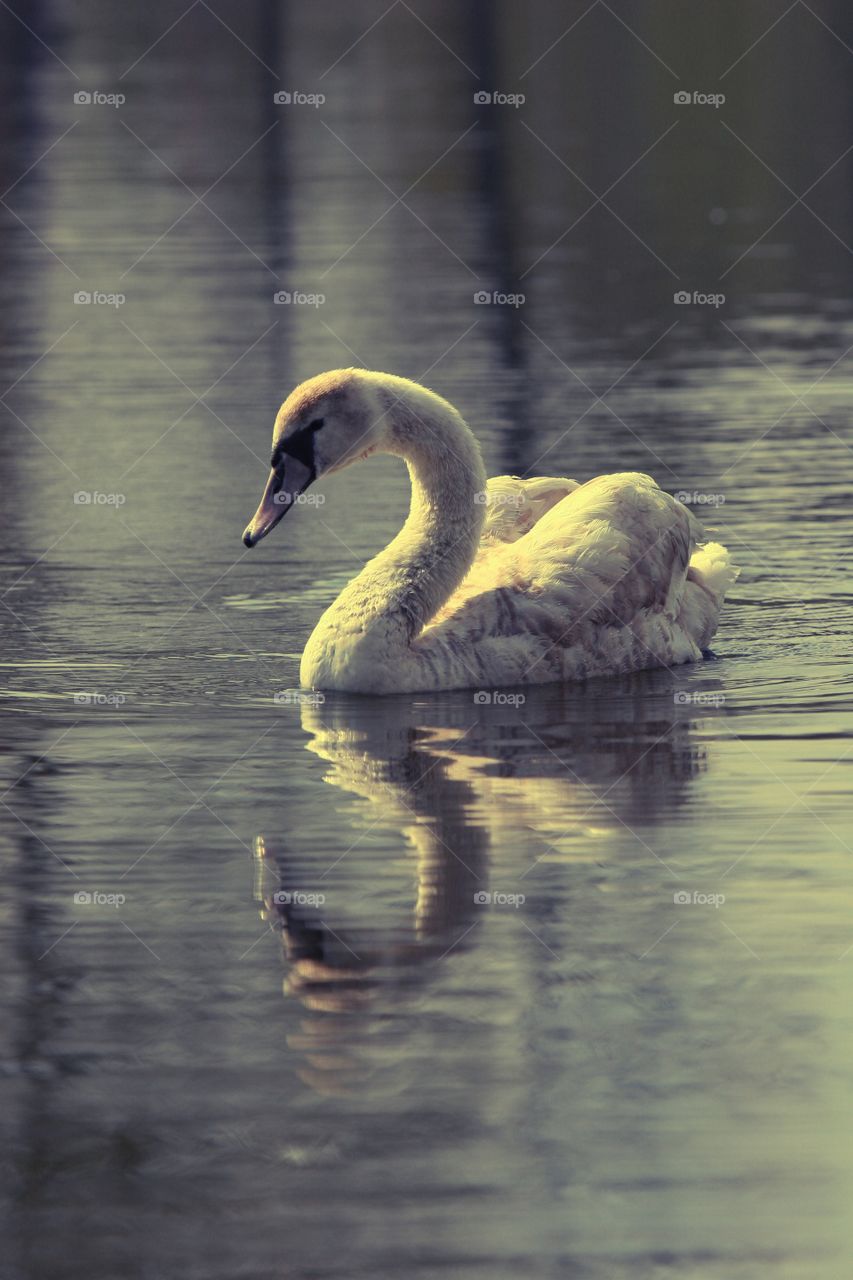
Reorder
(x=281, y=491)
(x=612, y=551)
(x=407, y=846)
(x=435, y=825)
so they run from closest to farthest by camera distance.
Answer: (x=407, y=846) → (x=435, y=825) → (x=281, y=491) → (x=612, y=551)

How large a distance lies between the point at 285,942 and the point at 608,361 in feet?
50.3

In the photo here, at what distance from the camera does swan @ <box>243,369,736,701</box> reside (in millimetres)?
12961

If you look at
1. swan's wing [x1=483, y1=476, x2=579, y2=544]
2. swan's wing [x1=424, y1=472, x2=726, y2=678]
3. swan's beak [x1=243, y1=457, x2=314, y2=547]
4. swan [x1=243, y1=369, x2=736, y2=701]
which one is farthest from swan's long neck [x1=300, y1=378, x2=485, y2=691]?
swan's wing [x1=483, y1=476, x2=579, y2=544]

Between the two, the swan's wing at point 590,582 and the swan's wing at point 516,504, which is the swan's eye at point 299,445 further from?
the swan's wing at point 516,504

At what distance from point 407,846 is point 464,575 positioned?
3.58 metres

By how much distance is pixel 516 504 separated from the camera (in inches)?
575

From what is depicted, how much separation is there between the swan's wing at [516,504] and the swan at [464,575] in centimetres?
39

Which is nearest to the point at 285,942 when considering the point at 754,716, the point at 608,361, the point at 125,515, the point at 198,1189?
the point at 198,1189

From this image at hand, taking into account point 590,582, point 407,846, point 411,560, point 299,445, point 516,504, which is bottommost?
point 407,846

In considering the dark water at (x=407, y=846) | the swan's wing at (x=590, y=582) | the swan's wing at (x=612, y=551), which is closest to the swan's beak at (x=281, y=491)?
the dark water at (x=407, y=846)

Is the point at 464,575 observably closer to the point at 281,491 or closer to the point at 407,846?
the point at 281,491

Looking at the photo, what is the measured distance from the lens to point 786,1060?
7.71m

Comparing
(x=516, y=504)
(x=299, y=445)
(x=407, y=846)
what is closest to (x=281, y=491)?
(x=299, y=445)

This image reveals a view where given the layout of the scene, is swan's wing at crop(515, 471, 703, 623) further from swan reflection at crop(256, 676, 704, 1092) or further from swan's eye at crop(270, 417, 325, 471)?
swan's eye at crop(270, 417, 325, 471)
